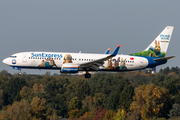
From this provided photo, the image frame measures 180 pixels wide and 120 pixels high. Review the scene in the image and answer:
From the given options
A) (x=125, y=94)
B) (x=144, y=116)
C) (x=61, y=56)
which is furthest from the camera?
(x=125, y=94)

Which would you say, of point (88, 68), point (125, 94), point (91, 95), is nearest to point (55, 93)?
point (91, 95)

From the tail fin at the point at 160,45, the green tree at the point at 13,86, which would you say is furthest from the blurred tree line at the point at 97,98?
the tail fin at the point at 160,45

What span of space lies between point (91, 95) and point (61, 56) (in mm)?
97345

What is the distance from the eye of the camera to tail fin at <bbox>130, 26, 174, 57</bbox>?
5165 cm

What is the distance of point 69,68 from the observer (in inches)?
1786

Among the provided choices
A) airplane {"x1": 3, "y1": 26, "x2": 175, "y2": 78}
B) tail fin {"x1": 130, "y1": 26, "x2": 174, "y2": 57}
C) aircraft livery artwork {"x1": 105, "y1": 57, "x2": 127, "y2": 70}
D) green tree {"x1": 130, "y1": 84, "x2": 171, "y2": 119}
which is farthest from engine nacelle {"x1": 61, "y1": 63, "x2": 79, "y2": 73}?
green tree {"x1": 130, "y1": 84, "x2": 171, "y2": 119}

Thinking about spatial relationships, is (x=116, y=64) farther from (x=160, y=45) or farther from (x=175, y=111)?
(x=175, y=111)

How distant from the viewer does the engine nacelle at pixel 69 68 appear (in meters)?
45.3

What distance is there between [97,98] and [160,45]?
85.2 metres

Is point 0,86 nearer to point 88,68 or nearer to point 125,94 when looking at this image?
point 125,94

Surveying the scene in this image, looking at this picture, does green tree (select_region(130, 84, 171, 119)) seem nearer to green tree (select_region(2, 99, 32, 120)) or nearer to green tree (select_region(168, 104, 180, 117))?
green tree (select_region(168, 104, 180, 117))

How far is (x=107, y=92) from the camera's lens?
142m

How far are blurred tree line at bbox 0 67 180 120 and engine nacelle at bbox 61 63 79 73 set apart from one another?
55.0 feet

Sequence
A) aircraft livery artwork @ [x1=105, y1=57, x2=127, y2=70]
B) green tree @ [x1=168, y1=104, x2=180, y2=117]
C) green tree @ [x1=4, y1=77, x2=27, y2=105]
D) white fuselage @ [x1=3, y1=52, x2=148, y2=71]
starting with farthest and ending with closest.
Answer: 1. green tree @ [x1=4, y1=77, x2=27, y2=105]
2. green tree @ [x1=168, y1=104, x2=180, y2=117]
3. aircraft livery artwork @ [x1=105, y1=57, x2=127, y2=70]
4. white fuselage @ [x1=3, y1=52, x2=148, y2=71]
